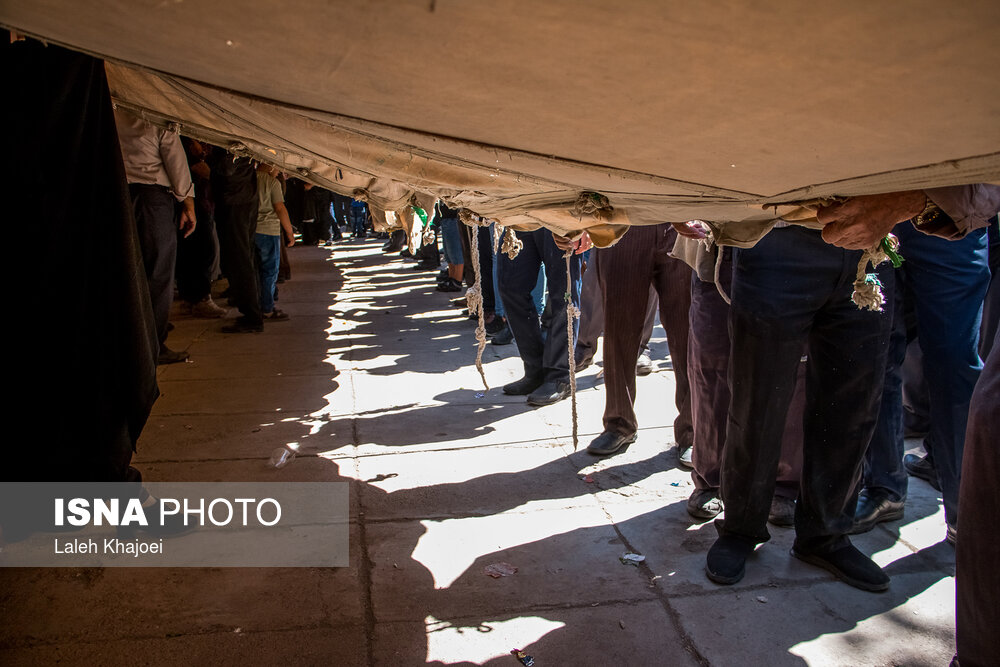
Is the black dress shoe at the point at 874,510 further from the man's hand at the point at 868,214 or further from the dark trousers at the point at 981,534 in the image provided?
the man's hand at the point at 868,214

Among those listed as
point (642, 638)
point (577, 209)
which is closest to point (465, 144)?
point (577, 209)

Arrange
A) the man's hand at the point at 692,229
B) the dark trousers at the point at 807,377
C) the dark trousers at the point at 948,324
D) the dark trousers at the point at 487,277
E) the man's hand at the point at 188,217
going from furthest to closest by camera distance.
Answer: the dark trousers at the point at 487,277, the man's hand at the point at 188,217, the dark trousers at the point at 948,324, the man's hand at the point at 692,229, the dark trousers at the point at 807,377

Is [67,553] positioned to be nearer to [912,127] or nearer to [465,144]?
[465,144]

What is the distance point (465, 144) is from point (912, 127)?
3.38 feet

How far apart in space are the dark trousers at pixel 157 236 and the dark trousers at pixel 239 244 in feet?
7.35

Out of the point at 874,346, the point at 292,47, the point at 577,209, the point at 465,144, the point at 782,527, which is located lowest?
the point at 782,527

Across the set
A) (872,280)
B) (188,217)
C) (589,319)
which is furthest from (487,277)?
(872,280)

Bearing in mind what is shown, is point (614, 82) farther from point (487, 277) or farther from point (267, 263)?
point (267, 263)

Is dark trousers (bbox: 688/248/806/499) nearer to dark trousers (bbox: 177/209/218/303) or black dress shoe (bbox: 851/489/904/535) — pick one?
black dress shoe (bbox: 851/489/904/535)

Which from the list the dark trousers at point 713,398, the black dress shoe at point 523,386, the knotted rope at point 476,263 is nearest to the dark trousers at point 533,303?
the black dress shoe at point 523,386

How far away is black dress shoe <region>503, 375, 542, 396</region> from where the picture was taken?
20.2 ft

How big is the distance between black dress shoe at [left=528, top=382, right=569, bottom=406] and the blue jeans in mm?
4045

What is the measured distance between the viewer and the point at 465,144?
204 centimetres

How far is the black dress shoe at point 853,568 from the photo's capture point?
3258 millimetres
